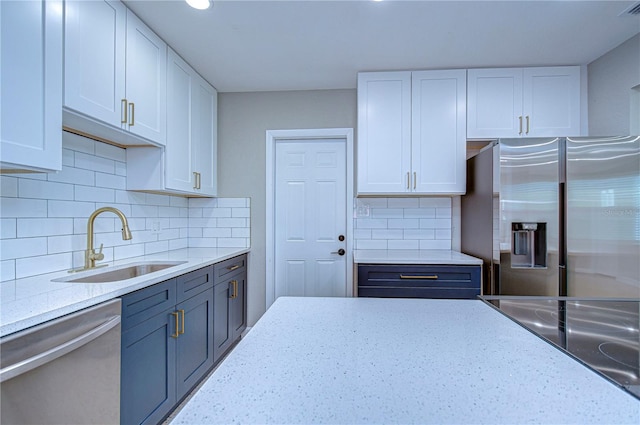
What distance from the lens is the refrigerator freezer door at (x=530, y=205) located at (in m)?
2.08

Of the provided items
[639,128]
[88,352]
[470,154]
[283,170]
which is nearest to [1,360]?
[88,352]

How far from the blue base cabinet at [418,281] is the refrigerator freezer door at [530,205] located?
226 millimetres

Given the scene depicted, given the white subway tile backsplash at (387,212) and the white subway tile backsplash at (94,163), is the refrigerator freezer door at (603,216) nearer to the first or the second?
the white subway tile backsplash at (387,212)

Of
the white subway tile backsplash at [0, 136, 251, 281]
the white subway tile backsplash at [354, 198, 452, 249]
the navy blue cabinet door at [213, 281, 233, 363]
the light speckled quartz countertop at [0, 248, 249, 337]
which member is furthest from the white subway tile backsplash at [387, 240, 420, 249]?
the white subway tile backsplash at [0, 136, 251, 281]

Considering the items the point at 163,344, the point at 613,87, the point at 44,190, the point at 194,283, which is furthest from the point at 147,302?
the point at 613,87

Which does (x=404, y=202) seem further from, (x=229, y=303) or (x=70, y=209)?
(x=70, y=209)

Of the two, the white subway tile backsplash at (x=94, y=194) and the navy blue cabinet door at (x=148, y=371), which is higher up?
the white subway tile backsplash at (x=94, y=194)

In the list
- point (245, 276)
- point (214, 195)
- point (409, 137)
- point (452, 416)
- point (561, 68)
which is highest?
point (561, 68)

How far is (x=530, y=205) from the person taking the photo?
2086 mm

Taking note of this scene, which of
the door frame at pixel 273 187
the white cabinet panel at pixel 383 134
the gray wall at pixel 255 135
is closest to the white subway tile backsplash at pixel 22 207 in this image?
the gray wall at pixel 255 135

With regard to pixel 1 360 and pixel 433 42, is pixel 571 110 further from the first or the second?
pixel 1 360

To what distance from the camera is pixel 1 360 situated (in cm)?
90

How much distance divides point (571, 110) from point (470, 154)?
0.78m

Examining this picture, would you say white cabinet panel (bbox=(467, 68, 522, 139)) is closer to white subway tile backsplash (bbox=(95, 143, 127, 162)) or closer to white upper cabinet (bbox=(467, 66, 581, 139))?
white upper cabinet (bbox=(467, 66, 581, 139))
